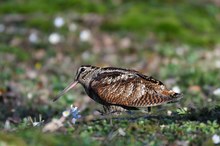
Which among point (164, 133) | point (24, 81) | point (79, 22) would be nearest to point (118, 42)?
point (79, 22)

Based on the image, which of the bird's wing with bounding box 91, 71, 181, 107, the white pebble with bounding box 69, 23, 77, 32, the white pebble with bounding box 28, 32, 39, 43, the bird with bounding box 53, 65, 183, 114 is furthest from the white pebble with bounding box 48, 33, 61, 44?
the bird's wing with bounding box 91, 71, 181, 107

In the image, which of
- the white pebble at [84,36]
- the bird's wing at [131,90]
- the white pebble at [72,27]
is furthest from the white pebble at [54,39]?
the bird's wing at [131,90]

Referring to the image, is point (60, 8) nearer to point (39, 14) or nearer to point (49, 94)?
point (39, 14)

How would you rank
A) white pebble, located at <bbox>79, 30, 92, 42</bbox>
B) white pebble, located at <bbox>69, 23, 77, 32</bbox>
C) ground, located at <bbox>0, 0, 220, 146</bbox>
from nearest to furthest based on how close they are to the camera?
ground, located at <bbox>0, 0, 220, 146</bbox>, white pebble, located at <bbox>79, 30, 92, 42</bbox>, white pebble, located at <bbox>69, 23, 77, 32</bbox>

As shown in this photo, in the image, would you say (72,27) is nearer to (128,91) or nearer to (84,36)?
(84,36)

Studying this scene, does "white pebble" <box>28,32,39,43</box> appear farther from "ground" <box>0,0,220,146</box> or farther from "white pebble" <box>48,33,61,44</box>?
"white pebble" <box>48,33,61,44</box>

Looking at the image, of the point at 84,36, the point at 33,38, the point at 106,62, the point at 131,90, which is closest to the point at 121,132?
the point at 131,90
